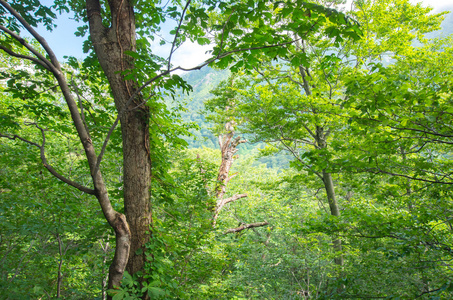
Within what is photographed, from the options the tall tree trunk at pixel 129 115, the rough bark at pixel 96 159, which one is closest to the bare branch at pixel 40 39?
the rough bark at pixel 96 159

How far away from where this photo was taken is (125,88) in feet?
6.53

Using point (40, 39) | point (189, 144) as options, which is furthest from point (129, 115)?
point (189, 144)

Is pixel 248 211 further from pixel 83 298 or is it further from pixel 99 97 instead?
pixel 99 97

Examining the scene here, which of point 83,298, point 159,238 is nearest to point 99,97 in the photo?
point 159,238

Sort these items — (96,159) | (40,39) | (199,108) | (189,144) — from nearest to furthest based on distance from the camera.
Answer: (40,39) < (96,159) < (189,144) < (199,108)

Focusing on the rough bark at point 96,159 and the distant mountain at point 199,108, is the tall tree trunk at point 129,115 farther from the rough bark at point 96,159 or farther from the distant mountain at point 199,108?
the distant mountain at point 199,108

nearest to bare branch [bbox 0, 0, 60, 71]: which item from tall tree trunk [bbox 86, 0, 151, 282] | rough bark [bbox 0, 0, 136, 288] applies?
rough bark [bbox 0, 0, 136, 288]

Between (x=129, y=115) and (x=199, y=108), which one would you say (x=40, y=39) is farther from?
(x=199, y=108)

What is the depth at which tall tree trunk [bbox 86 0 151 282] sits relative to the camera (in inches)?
77.4

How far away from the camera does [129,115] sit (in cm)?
202

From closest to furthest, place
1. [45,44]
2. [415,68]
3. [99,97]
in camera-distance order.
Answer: [45,44]
[99,97]
[415,68]

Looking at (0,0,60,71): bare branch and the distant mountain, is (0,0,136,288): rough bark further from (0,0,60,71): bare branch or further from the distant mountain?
the distant mountain

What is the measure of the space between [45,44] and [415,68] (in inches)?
333

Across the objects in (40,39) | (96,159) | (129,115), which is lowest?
(96,159)
